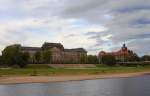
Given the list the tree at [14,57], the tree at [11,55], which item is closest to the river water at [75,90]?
the tree at [14,57]

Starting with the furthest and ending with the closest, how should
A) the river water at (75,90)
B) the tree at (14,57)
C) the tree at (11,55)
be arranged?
the tree at (11,55) → the tree at (14,57) → the river water at (75,90)

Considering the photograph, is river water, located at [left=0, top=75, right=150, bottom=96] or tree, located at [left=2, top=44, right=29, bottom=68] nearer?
river water, located at [left=0, top=75, right=150, bottom=96]

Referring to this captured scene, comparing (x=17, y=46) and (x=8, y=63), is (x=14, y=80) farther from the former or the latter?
(x=17, y=46)

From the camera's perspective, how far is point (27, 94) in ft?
187

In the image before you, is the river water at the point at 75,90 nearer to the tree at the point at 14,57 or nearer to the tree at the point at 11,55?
the tree at the point at 14,57

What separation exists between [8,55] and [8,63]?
5462mm

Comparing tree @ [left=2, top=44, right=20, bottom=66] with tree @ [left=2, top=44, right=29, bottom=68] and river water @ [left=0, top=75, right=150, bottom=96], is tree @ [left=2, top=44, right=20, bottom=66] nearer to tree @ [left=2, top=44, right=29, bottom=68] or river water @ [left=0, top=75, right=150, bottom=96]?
tree @ [left=2, top=44, right=29, bottom=68]

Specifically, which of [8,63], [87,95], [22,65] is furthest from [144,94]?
[8,63]

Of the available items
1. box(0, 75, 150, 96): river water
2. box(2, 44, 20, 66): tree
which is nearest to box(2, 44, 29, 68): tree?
box(2, 44, 20, 66): tree

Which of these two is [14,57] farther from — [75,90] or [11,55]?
[75,90]

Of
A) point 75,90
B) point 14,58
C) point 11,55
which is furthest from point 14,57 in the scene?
point 75,90

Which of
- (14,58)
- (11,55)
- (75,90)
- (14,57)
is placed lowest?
(75,90)

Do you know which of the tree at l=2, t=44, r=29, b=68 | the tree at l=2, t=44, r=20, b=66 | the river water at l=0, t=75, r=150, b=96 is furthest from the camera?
the tree at l=2, t=44, r=20, b=66

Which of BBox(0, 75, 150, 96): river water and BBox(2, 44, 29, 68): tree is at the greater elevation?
BBox(2, 44, 29, 68): tree
